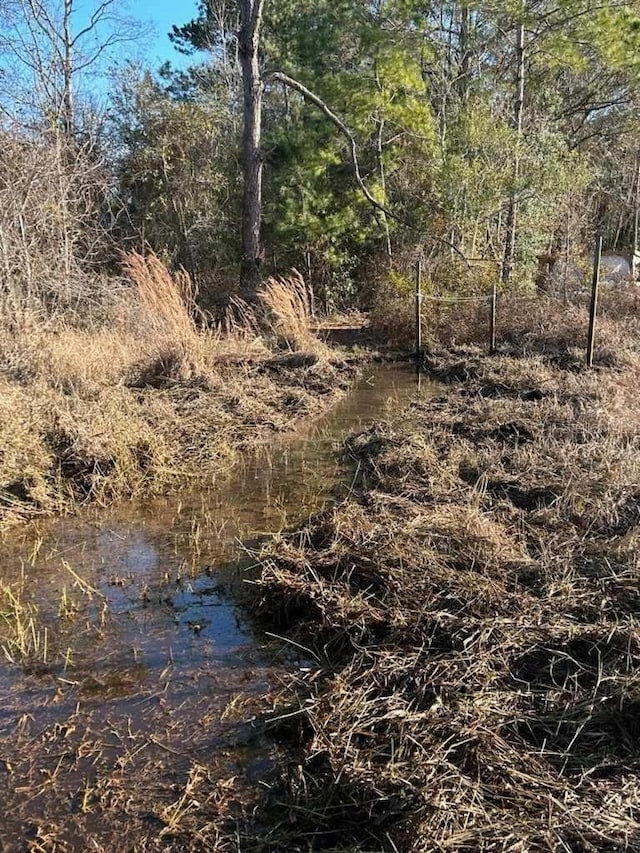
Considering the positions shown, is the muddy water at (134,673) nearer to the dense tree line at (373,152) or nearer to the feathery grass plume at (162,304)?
the feathery grass plume at (162,304)

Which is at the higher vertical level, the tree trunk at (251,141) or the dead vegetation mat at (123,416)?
the tree trunk at (251,141)

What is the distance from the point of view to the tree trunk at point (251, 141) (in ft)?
41.6

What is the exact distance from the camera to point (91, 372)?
8250 mm

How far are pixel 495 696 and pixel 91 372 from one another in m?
6.58

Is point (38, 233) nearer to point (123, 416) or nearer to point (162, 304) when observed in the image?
point (162, 304)

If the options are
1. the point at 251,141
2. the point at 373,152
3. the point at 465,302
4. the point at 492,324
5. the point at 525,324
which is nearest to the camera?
the point at 492,324

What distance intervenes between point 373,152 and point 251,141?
424 centimetres

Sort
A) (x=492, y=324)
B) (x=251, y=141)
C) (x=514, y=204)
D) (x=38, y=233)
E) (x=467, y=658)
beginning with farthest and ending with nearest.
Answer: (x=514, y=204)
(x=251, y=141)
(x=492, y=324)
(x=38, y=233)
(x=467, y=658)

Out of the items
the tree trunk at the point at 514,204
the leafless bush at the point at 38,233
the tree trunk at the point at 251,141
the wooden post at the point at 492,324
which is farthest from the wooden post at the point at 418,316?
the leafless bush at the point at 38,233

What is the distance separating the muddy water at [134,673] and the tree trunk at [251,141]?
9.10 meters

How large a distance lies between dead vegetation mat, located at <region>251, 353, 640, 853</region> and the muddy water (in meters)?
0.26

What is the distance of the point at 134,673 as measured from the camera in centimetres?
349

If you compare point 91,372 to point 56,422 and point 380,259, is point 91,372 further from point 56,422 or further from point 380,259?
point 380,259

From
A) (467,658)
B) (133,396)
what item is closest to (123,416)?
(133,396)
